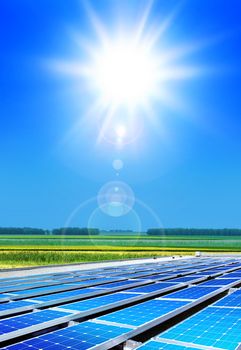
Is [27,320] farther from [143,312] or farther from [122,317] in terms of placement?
[143,312]

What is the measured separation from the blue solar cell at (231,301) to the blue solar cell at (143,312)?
3.40 feet

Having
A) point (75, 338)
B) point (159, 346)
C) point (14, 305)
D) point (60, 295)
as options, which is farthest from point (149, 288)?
point (159, 346)

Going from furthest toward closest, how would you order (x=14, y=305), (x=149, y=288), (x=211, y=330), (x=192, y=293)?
(x=149, y=288) → (x=192, y=293) → (x=14, y=305) → (x=211, y=330)

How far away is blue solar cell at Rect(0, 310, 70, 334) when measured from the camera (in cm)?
758

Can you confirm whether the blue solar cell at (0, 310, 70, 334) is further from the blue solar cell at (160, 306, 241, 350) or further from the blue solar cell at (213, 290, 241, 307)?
the blue solar cell at (213, 290, 241, 307)

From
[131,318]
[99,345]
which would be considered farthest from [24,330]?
[131,318]

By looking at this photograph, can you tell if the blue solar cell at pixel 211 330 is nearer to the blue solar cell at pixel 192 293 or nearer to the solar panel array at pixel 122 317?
the solar panel array at pixel 122 317

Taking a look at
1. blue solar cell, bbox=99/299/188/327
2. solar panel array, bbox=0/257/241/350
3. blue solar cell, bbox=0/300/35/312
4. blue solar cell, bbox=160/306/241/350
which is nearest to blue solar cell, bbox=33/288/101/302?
solar panel array, bbox=0/257/241/350

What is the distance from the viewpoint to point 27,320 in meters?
8.23

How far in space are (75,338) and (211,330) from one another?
2.73m

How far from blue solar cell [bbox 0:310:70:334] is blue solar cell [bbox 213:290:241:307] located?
434 cm

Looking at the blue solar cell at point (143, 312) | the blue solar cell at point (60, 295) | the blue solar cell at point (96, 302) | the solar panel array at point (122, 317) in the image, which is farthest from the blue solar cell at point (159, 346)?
the blue solar cell at point (60, 295)

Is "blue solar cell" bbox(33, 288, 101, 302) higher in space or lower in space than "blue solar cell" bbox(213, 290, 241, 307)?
higher

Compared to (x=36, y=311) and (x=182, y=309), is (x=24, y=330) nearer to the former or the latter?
(x=36, y=311)
